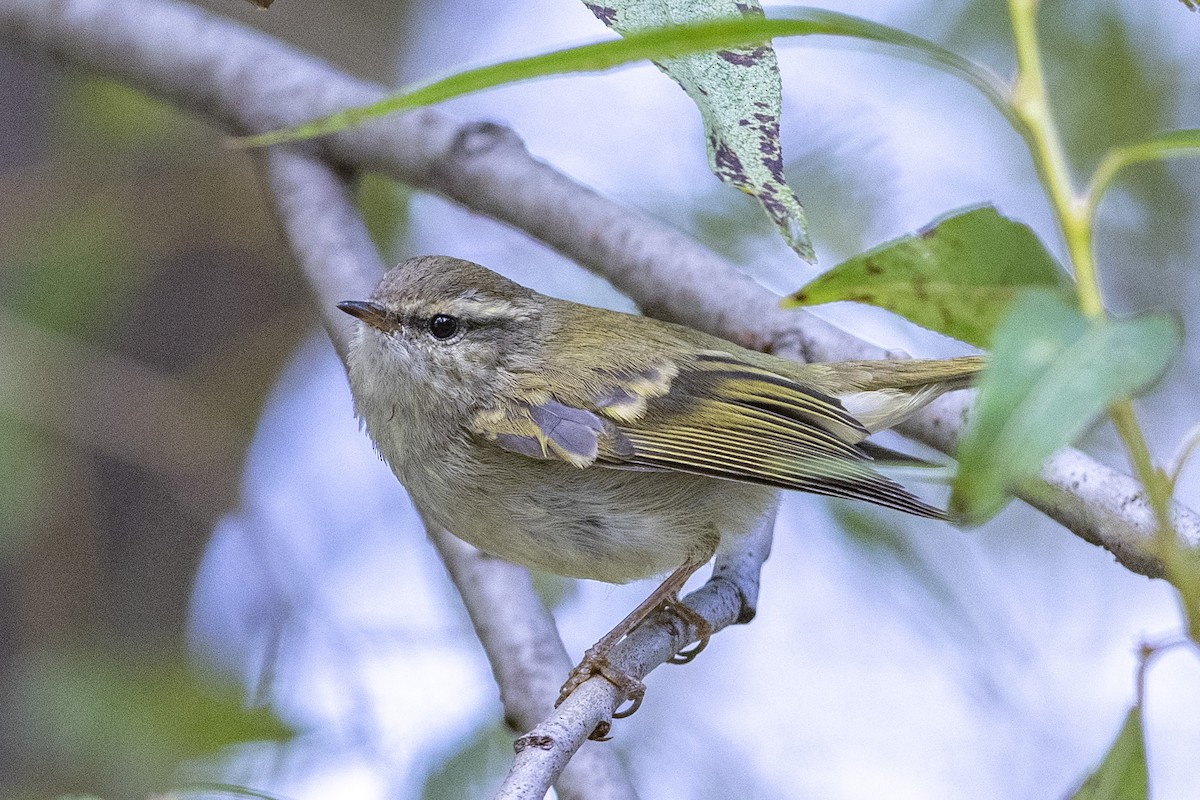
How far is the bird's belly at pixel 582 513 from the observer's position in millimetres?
2436

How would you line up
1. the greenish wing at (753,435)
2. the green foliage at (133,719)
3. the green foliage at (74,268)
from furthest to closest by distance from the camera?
the green foliage at (74,268)
the green foliage at (133,719)
the greenish wing at (753,435)

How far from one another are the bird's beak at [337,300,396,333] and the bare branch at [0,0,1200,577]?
48 centimetres

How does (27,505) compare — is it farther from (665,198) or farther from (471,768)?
(665,198)

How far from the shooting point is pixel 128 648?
411 cm

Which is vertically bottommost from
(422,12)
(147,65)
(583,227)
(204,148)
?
(583,227)

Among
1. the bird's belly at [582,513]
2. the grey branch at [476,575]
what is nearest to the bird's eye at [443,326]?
the grey branch at [476,575]

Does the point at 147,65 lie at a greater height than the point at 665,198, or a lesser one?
lesser

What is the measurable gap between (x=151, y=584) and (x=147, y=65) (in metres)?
2.19

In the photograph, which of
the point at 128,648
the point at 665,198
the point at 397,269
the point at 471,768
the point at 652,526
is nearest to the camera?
the point at 652,526

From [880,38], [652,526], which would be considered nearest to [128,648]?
[652,526]

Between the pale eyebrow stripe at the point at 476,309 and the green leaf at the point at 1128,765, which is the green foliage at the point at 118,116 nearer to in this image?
the pale eyebrow stripe at the point at 476,309

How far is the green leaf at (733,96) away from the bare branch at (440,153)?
1395 millimetres

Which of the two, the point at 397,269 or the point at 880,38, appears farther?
the point at 397,269

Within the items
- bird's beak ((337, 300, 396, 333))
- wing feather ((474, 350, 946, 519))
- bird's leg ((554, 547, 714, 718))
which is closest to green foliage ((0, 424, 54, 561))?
bird's beak ((337, 300, 396, 333))
